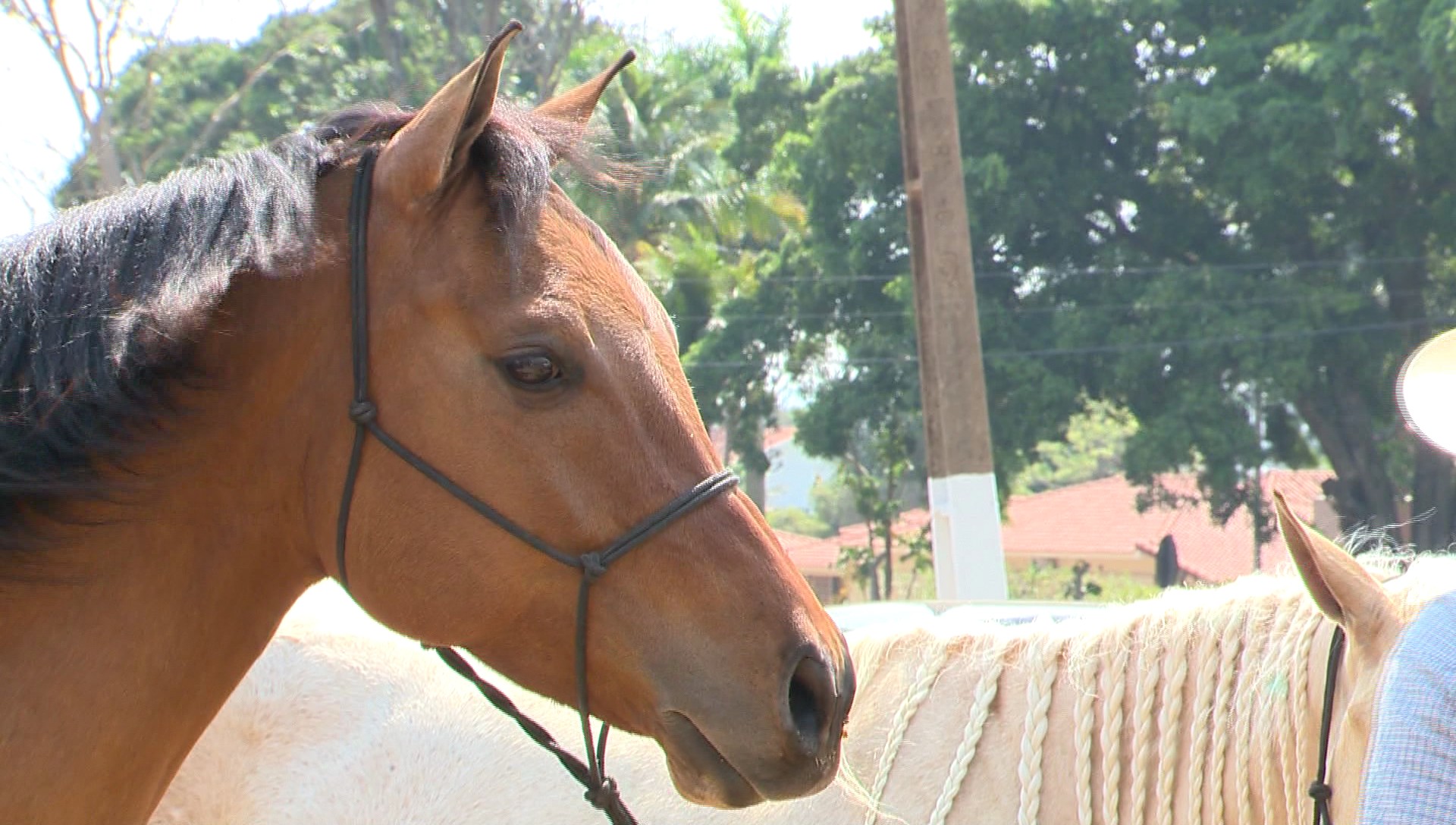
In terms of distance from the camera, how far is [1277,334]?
21.1m

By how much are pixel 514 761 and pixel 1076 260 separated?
22319 mm

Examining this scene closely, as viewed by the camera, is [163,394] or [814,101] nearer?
[163,394]

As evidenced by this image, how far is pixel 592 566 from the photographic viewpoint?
1.62 m

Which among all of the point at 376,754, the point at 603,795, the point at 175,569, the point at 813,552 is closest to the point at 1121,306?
the point at 813,552

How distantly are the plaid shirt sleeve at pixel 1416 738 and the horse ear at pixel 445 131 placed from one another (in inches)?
47.7

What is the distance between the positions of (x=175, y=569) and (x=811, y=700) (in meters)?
0.82

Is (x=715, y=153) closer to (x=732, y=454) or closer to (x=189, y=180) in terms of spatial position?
(x=732, y=454)

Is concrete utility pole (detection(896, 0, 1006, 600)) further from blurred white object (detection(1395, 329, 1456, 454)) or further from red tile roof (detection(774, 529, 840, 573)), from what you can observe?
red tile roof (detection(774, 529, 840, 573))

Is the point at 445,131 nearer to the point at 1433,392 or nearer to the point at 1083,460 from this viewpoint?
the point at 1433,392

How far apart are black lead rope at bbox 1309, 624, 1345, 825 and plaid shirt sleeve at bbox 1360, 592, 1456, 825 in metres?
0.29

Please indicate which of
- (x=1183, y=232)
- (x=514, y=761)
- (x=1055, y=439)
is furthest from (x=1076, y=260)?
(x=514, y=761)

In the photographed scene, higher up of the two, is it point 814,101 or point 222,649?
point 814,101

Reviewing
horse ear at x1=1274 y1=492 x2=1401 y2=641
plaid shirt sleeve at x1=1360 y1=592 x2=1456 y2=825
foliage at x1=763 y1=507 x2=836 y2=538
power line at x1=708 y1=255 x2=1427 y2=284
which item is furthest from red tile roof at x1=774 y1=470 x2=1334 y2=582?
plaid shirt sleeve at x1=1360 y1=592 x2=1456 y2=825

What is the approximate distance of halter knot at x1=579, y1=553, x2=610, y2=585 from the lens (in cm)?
162
